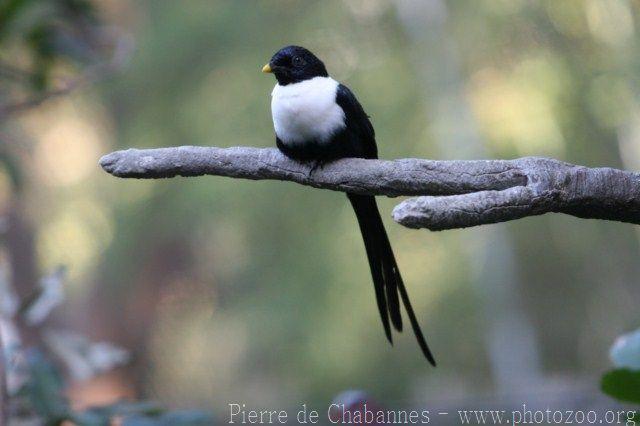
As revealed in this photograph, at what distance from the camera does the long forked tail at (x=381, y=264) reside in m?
2.02

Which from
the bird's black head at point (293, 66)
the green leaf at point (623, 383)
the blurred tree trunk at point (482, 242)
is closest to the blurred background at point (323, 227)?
the blurred tree trunk at point (482, 242)

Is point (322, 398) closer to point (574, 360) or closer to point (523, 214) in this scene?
point (574, 360)

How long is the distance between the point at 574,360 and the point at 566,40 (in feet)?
9.21

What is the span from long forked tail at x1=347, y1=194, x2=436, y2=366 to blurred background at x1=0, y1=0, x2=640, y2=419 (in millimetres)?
3329

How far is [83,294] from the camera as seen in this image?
7980 mm

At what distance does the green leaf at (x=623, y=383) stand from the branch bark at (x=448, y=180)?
1.17ft

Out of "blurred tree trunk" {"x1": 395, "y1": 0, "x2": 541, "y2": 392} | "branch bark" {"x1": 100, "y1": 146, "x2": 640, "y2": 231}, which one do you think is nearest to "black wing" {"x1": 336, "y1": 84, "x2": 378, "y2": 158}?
"branch bark" {"x1": 100, "y1": 146, "x2": 640, "y2": 231}

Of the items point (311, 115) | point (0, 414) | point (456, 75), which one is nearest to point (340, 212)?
point (456, 75)

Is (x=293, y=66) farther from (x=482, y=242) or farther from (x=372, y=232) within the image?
(x=482, y=242)

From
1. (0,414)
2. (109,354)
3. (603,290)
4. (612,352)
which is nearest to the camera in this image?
(612,352)

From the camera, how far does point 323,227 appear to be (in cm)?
677

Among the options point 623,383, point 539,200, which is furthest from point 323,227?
point 623,383

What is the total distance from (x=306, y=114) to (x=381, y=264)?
1.40 ft

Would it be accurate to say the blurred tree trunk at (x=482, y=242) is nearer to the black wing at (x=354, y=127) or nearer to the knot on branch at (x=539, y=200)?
the black wing at (x=354, y=127)
